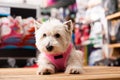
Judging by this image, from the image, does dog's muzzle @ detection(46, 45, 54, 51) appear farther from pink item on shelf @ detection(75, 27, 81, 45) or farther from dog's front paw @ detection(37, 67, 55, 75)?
pink item on shelf @ detection(75, 27, 81, 45)

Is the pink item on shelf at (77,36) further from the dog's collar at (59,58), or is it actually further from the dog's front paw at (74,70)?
the dog's front paw at (74,70)

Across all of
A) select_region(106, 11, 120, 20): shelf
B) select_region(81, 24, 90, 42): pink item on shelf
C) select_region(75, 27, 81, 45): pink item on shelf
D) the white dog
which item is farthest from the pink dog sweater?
select_region(75, 27, 81, 45): pink item on shelf

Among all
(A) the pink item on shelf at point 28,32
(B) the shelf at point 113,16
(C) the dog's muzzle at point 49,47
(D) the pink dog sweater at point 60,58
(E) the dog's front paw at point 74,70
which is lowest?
(E) the dog's front paw at point 74,70

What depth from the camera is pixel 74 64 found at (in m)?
1.05

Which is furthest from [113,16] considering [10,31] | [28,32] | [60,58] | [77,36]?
[60,58]

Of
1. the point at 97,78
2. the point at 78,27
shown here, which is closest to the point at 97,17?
the point at 78,27

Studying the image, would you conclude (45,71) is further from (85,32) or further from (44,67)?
(85,32)

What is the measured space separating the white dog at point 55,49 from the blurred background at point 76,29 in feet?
3.06

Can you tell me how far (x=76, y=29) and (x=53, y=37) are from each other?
82.8 inches

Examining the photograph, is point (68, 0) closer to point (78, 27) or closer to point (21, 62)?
point (78, 27)

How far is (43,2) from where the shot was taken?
3.72 meters

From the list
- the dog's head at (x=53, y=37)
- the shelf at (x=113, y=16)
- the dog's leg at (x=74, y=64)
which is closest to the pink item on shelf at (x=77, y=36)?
the shelf at (x=113, y=16)

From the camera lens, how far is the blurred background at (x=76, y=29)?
6.75 feet

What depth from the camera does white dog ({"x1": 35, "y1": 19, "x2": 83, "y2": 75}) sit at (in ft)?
3.24
